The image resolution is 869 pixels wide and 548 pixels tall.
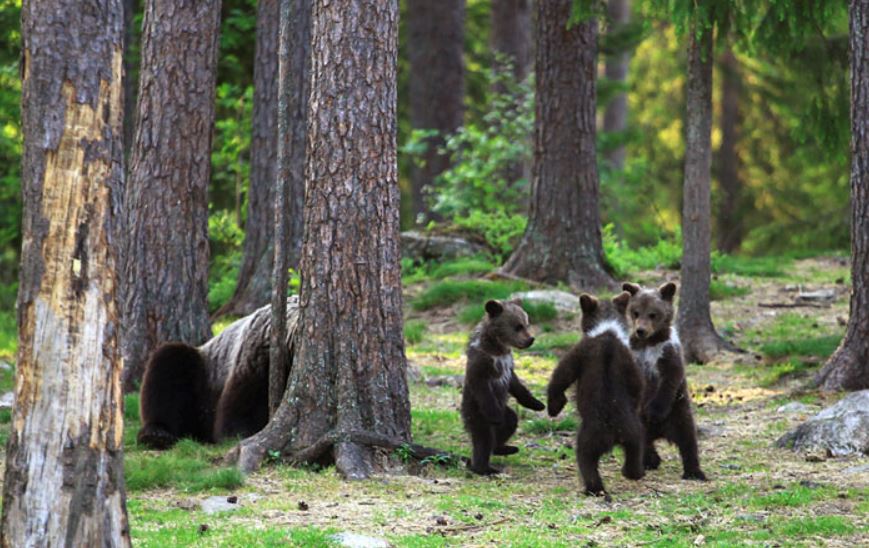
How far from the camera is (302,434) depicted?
9.05m

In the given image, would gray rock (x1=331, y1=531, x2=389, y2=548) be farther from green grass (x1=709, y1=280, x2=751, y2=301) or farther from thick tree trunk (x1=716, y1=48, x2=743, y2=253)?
thick tree trunk (x1=716, y1=48, x2=743, y2=253)

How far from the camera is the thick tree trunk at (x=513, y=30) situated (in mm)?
25797

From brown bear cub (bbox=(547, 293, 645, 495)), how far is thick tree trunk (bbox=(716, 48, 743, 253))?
19.8 m

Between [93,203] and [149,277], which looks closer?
[93,203]

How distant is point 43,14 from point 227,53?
17055 mm

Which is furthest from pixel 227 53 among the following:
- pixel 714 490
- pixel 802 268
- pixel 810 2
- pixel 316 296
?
pixel 714 490

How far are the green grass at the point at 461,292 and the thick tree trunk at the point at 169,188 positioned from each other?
15.7 ft

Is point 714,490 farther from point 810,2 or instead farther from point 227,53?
point 227,53

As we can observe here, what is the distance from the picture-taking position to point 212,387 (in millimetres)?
10688

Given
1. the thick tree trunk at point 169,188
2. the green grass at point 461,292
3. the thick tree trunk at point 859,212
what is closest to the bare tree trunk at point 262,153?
the green grass at point 461,292

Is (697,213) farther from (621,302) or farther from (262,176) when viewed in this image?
(262,176)

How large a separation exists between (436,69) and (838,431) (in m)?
15.9

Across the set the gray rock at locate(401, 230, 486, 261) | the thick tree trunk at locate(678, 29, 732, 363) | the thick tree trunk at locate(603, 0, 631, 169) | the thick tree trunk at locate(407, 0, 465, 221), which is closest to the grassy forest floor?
the thick tree trunk at locate(678, 29, 732, 363)

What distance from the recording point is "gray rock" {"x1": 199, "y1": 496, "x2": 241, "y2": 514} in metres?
7.70
